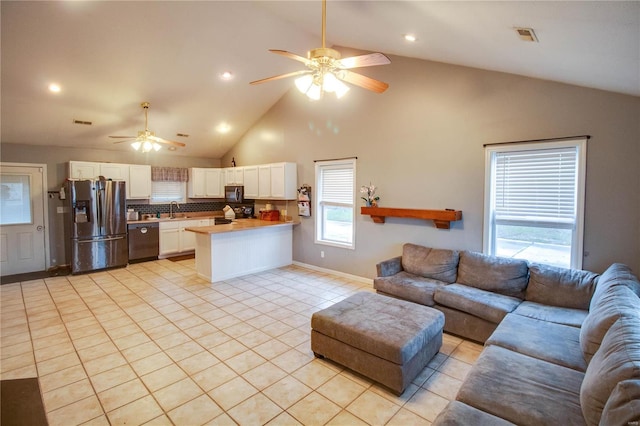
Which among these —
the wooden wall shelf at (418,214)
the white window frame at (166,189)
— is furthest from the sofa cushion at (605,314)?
the white window frame at (166,189)

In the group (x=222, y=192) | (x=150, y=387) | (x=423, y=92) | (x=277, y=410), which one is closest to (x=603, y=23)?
(x=423, y=92)

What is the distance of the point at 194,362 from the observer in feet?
9.95

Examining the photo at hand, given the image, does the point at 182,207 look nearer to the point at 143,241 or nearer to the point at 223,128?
the point at 143,241

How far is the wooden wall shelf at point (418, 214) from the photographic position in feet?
13.8

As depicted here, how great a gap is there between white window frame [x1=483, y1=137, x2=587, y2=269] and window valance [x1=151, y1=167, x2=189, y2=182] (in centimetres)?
689

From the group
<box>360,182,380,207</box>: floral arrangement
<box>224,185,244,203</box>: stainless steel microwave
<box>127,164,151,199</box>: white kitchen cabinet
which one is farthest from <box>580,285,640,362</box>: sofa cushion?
<box>127,164,151,199</box>: white kitchen cabinet

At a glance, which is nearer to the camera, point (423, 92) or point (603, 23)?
point (603, 23)

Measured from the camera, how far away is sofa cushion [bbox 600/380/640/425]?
45.4 inches

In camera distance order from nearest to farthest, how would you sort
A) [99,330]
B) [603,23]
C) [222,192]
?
[603,23] < [99,330] < [222,192]

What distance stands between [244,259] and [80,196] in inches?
131

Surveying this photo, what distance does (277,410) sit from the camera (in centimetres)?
238

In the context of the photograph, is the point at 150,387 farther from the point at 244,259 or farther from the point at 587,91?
the point at 587,91

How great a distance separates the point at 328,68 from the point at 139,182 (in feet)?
19.9

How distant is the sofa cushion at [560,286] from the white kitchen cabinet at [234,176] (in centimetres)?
604
